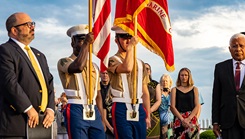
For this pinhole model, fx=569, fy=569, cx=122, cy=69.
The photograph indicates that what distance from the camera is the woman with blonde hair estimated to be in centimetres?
1184

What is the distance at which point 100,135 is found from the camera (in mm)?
7867

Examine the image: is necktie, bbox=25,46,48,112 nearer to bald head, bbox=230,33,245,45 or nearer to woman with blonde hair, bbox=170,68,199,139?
bald head, bbox=230,33,245,45

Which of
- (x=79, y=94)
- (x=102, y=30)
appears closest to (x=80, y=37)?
(x=102, y=30)

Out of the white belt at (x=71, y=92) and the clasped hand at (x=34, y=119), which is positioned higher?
the white belt at (x=71, y=92)

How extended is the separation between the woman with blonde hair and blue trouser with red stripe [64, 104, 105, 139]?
417 cm

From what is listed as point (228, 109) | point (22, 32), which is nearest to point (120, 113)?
point (228, 109)

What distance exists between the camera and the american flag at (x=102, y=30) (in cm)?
864

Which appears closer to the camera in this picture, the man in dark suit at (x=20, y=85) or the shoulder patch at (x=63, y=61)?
the man in dark suit at (x=20, y=85)

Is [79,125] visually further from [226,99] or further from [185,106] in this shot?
[185,106]

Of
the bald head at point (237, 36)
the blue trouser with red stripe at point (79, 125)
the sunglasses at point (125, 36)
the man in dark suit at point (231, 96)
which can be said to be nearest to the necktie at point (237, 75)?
the man in dark suit at point (231, 96)

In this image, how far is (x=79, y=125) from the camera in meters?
7.78

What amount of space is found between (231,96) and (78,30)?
2.46 metres

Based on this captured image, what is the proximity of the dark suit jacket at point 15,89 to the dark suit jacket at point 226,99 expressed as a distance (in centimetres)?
280

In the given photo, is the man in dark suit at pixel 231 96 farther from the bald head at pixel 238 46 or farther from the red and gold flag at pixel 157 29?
the red and gold flag at pixel 157 29
